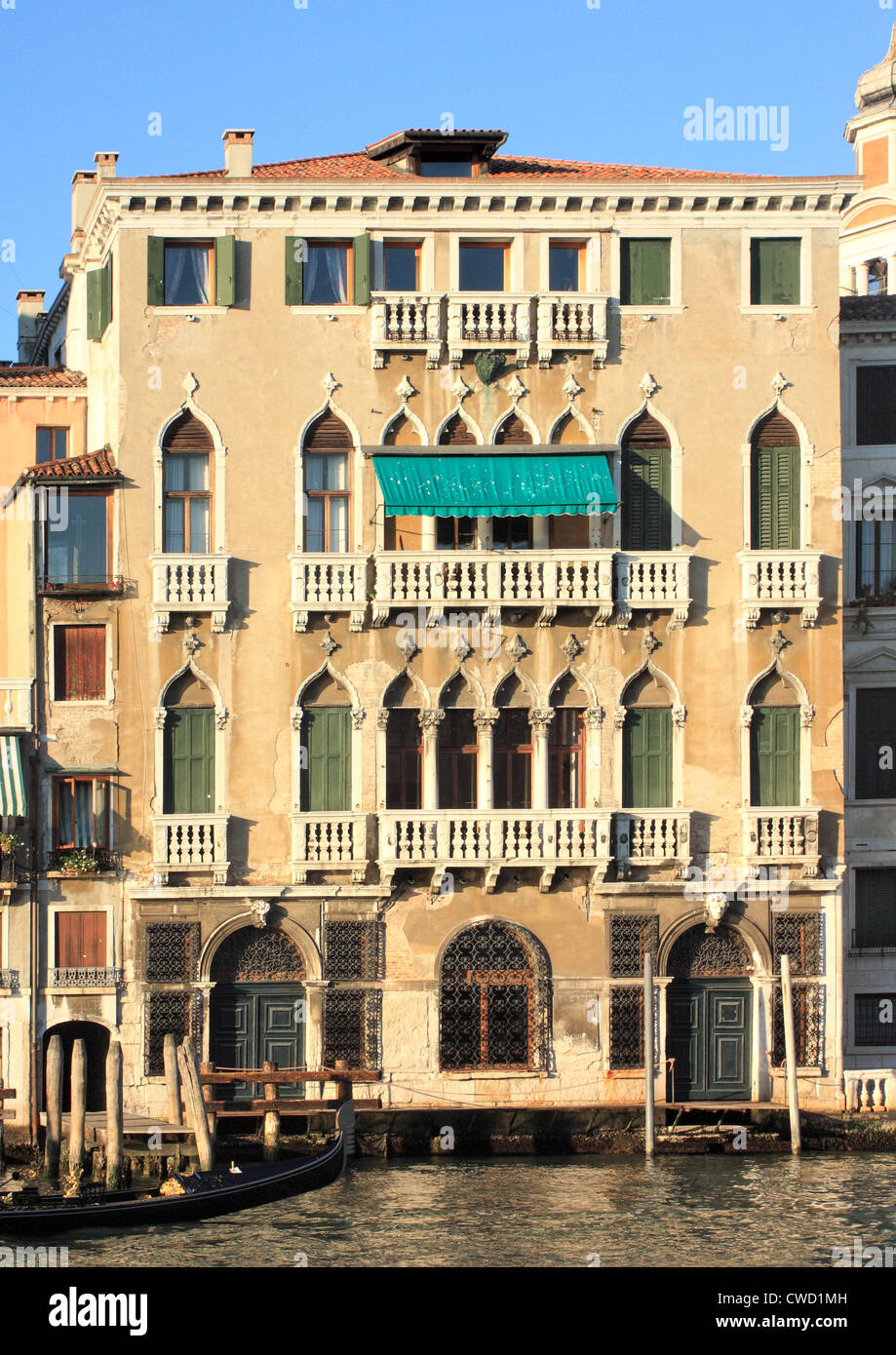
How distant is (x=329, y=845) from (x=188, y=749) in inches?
99.2

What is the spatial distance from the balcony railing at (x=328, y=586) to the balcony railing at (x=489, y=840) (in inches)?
122

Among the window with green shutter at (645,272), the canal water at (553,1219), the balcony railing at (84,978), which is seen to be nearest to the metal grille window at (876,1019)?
the canal water at (553,1219)

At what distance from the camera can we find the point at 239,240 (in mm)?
34312

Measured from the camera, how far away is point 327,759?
34.3 metres

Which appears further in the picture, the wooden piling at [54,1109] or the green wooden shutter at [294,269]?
the green wooden shutter at [294,269]

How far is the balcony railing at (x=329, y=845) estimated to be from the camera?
33906 millimetres

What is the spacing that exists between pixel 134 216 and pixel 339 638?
22.6ft

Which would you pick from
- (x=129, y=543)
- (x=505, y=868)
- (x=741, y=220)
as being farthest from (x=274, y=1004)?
(x=741, y=220)

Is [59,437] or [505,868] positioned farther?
[59,437]

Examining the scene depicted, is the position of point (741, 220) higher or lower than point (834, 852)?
higher

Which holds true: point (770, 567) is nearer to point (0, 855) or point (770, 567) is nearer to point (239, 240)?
point (239, 240)

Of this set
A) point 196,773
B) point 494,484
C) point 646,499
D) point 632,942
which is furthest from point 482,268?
point 632,942

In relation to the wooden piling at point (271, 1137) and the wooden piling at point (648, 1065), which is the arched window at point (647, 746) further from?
the wooden piling at point (271, 1137)

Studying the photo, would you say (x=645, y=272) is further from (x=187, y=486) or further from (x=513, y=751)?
(x=187, y=486)
